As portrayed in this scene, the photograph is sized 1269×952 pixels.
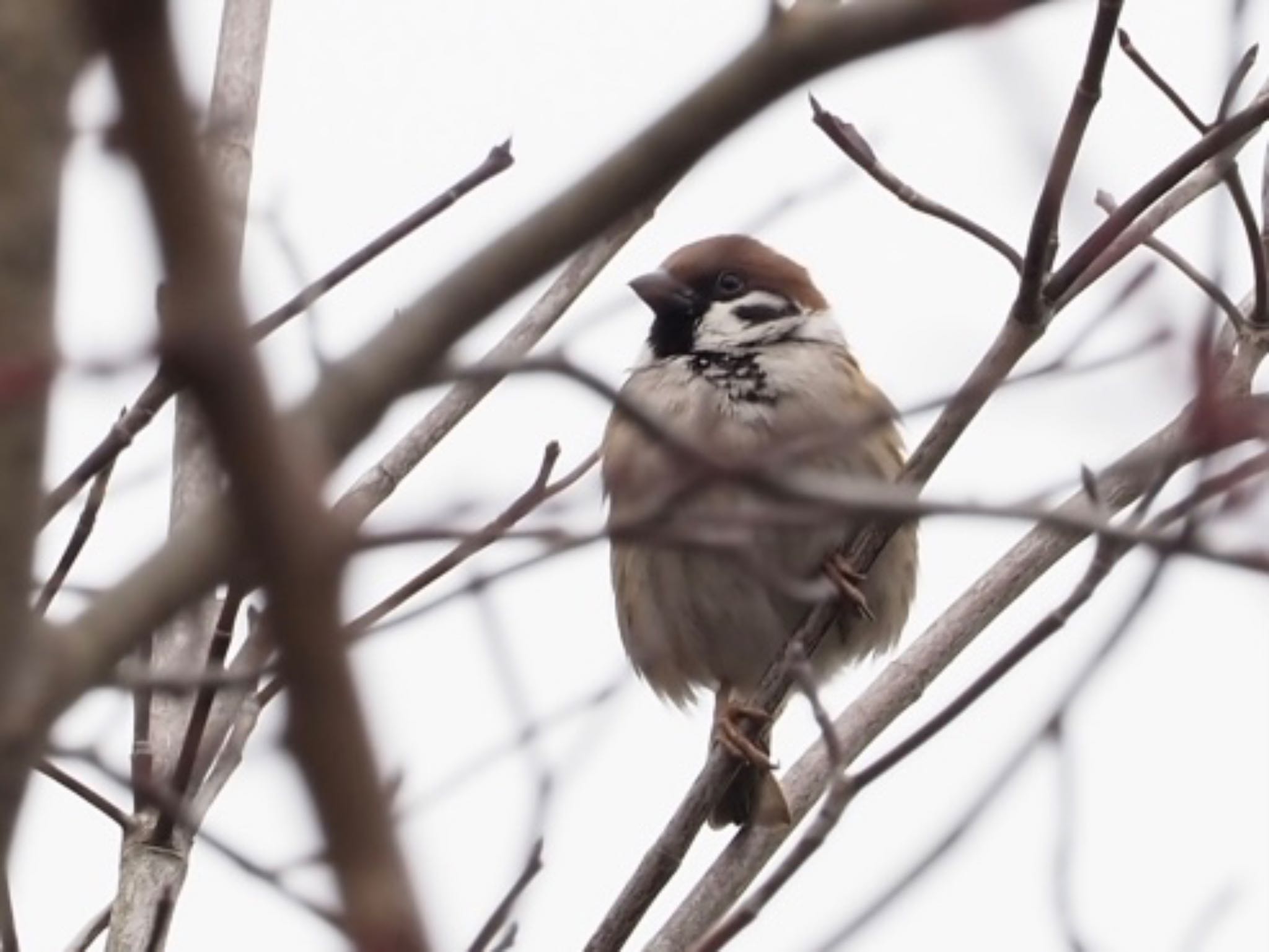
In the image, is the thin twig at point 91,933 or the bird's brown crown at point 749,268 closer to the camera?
the thin twig at point 91,933

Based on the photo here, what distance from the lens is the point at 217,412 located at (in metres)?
0.98

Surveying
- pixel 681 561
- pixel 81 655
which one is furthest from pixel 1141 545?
pixel 681 561

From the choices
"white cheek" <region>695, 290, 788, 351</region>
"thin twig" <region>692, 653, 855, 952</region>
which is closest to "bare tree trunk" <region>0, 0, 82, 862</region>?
"thin twig" <region>692, 653, 855, 952</region>

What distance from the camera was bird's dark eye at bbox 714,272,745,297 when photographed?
17.2 feet

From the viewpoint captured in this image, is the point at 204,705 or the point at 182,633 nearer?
the point at 204,705

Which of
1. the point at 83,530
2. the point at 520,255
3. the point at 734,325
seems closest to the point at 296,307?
Answer: the point at 83,530

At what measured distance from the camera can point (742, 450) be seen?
3.93m

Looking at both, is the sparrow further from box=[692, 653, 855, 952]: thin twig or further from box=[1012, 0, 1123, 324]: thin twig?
box=[692, 653, 855, 952]: thin twig

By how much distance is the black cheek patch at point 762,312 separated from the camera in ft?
16.8

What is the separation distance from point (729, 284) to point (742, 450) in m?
1.40

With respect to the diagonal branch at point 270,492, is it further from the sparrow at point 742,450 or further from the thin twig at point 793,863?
the sparrow at point 742,450

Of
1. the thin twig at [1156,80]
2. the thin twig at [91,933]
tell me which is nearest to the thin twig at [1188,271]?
the thin twig at [1156,80]

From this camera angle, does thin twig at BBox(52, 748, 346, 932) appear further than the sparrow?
No

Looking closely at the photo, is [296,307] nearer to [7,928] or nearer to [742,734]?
[7,928]
